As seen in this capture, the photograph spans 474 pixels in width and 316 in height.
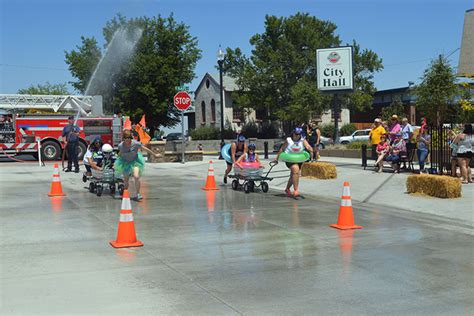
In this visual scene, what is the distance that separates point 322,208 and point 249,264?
16.6 feet

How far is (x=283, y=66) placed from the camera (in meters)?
46.2

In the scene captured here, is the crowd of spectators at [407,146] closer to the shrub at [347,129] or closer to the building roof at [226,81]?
the shrub at [347,129]

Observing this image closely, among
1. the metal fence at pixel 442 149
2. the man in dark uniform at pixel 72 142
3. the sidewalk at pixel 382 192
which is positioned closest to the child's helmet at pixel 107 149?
the sidewalk at pixel 382 192

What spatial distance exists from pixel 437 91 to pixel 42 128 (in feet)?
65.8

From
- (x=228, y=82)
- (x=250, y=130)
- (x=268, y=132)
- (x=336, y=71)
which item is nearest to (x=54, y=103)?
(x=336, y=71)

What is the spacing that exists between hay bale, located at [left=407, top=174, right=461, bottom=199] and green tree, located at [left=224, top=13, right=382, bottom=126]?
3104 centimetres

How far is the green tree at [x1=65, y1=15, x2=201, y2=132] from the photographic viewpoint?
144 ft

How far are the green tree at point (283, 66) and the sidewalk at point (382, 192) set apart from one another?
84.9 ft

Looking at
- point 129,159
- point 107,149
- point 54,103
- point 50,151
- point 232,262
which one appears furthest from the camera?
point 54,103

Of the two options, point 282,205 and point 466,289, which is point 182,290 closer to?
point 466,289

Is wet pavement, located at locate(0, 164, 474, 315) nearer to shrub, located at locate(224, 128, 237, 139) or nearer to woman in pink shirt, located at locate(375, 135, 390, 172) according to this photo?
woman in pink shirt, located at locate(375, 135, 390, 172)

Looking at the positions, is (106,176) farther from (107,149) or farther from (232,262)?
(232,262)

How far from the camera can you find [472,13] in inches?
1001

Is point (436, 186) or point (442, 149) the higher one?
point (442, 149)
